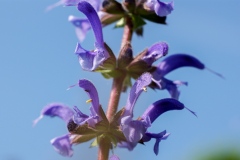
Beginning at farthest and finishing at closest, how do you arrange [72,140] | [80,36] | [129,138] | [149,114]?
1. [80,36]
2. [72,140]
3. [149,114]
4. [129,138]

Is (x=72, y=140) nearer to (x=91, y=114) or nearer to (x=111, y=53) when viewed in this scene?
(x=91, y=114)

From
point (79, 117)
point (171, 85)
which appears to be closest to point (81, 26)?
point (171, 85)

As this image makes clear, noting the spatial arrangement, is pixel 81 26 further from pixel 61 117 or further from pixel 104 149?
pixel 104 149

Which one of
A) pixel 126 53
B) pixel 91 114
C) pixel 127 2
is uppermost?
pixel 127 2

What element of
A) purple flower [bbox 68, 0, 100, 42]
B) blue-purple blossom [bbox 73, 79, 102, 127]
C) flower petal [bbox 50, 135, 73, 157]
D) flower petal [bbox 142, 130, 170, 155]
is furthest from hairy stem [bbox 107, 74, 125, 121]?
purple flower [bbox 68, 0, 100, 42]

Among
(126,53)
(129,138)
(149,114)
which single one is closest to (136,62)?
(126,53)

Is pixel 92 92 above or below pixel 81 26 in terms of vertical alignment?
below

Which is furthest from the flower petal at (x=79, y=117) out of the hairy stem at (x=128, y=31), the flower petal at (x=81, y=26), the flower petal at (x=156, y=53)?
the flower petal at (x=81, y=26)
